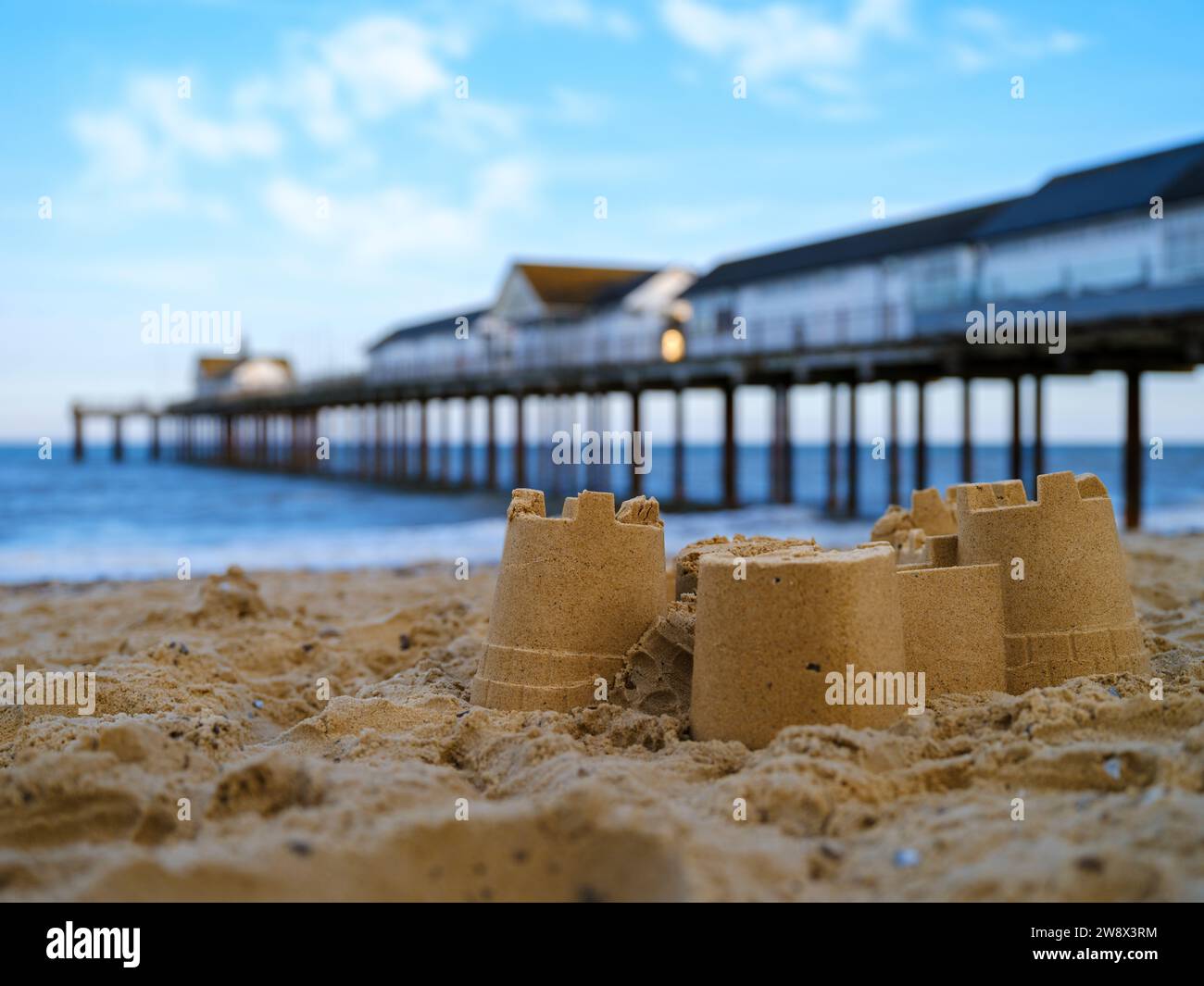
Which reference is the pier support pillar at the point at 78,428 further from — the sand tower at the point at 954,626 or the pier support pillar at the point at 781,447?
the sand tower at the point at 954,626

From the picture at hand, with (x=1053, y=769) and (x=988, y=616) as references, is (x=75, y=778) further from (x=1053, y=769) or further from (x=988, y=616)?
(x=988, y=616)

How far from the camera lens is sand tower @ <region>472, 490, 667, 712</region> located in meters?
5.01

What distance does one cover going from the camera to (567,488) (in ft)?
129

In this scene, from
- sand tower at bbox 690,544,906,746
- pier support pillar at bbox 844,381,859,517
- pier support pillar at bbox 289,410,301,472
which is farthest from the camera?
pier support pillar at bbox 289,410,301,472

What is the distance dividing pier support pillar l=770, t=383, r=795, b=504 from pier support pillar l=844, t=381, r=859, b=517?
4.79ft

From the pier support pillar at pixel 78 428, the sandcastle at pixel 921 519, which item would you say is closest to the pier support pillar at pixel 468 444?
the sandcastle at pixel 921 519

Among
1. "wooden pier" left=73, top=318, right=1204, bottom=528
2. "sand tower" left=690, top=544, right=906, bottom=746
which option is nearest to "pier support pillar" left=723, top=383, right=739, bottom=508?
"wooden pier" left=73, top=318, right=1204, bottom=528

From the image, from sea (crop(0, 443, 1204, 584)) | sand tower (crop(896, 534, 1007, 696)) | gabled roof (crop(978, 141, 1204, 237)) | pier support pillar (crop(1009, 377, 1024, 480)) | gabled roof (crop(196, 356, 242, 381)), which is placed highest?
gabled roof (crop(196, 356, 242, 381))

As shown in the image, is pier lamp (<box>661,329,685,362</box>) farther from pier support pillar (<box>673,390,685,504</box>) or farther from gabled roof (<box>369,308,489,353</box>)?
gabled roof (<box>369,308,489,353</box>)

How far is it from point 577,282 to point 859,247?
1508cm

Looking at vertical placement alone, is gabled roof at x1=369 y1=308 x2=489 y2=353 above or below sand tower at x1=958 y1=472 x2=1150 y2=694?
above

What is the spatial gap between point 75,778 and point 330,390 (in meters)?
43.1
